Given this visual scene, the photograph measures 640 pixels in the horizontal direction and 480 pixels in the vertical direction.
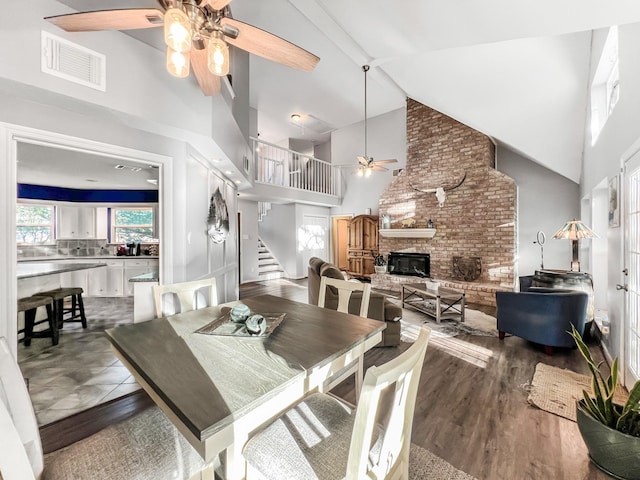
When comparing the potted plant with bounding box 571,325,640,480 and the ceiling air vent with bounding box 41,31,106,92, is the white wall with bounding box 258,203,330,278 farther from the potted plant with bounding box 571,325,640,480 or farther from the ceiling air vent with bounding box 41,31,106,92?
the potted plant with bounding box 571,325,640,480

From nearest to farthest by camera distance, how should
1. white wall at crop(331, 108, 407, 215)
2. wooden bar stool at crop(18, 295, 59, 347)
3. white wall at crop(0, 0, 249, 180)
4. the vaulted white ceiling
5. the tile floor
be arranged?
1. white wall at crop(0, 0, 249, 180)
2. the vaulted white ceiling
3. the tile floor
4. wooden bar stool at crop(18, 295, 59, 347)
5. white wall at crop(331, 108, 407, 215)

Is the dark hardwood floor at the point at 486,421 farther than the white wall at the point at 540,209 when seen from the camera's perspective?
No

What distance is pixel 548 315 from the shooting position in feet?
9.84

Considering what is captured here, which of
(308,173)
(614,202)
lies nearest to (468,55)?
(614,202)

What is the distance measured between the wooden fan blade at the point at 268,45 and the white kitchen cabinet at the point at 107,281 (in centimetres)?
571

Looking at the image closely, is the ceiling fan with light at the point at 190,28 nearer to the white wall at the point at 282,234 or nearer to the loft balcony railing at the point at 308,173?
the loft balcony railing at the point at 308,173

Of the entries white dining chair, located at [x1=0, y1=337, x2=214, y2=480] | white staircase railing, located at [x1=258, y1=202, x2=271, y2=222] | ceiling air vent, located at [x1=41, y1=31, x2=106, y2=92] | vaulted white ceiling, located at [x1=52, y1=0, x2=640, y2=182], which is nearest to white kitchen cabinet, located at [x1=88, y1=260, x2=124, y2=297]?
white staircase railing, located at [x1=258, y1=202, x2=271, y2=222]

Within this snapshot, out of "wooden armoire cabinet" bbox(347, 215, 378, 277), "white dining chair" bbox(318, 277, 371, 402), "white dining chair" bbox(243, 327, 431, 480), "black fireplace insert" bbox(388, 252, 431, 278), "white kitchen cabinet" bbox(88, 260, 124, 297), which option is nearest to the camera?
"white dining chair" bbox(243, 327, 431, 480)

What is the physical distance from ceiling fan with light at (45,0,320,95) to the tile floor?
8.55 ft

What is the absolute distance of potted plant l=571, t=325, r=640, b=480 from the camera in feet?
4.78

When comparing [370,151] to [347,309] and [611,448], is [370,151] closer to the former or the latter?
[347,309]

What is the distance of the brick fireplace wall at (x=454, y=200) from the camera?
5.47 metres

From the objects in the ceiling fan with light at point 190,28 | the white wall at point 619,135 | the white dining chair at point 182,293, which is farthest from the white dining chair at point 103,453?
the white wall at point 619,135

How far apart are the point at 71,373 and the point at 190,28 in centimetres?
322
